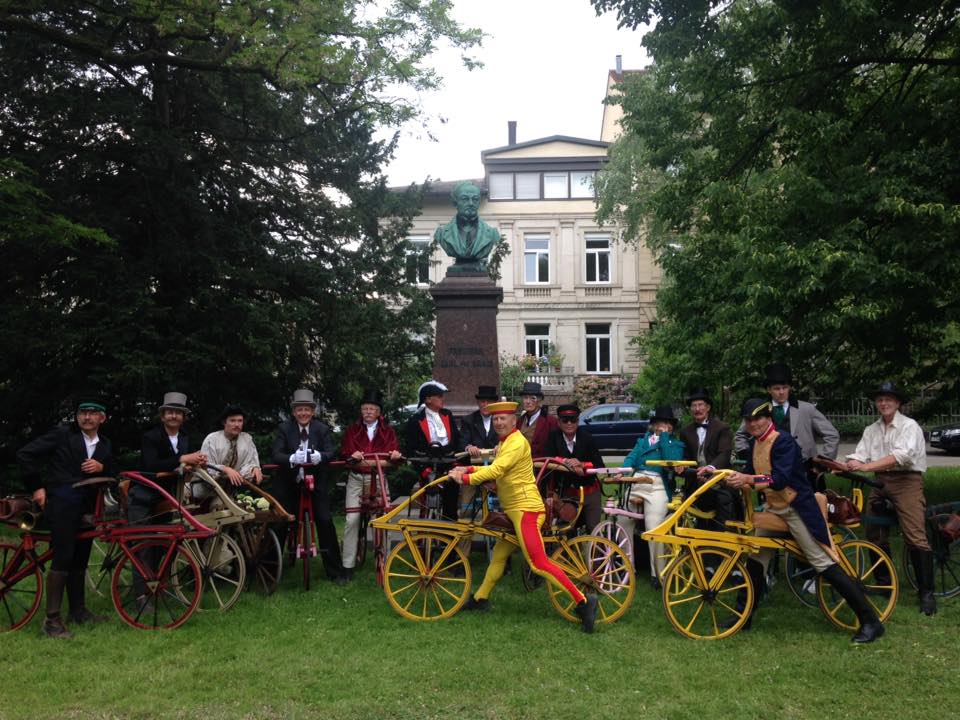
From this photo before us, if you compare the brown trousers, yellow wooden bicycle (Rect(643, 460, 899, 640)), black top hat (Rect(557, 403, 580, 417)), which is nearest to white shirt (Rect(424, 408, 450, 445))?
black top hat (Rect(557, 403, 580, 417))

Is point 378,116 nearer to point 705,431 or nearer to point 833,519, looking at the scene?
point 705,431

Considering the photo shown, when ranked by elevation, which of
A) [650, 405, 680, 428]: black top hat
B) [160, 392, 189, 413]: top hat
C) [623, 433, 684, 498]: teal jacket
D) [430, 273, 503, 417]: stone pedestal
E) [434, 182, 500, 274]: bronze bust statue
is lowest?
[623, 433, 684, 498]: teal jacket

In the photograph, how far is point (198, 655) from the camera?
20.6 ft

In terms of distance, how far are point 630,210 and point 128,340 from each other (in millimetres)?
18455

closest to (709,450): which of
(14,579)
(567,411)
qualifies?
(567,411)

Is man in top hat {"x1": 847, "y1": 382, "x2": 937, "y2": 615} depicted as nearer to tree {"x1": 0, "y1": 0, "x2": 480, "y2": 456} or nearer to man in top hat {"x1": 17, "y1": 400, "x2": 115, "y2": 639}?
man in top hat {"x1": 17, "y1": 400, "x2": 115, "y2": 639}

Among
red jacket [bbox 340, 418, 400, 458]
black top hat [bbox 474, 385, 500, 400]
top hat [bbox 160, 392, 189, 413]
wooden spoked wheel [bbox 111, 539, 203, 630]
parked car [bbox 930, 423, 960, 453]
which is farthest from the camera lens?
parked car [bbox 930, 423, 960, 453]

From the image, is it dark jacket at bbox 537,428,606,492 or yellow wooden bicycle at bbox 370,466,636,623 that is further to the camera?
dark jacket at bbox 537,428,606,492

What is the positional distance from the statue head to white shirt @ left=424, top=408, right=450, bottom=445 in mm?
4023

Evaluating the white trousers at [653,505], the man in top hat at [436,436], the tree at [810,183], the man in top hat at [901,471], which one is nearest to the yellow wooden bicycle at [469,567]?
the white trousers at [653,505]

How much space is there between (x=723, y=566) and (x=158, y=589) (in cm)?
447

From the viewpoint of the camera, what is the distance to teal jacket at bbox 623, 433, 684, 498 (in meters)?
8.41

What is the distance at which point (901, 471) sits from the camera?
753 centimetres

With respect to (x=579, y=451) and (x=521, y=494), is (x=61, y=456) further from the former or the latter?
(x=579, y=451)
